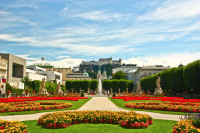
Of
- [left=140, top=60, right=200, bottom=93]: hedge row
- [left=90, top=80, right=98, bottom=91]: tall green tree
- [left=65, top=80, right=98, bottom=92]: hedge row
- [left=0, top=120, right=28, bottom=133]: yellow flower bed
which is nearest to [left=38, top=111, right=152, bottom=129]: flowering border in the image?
[left=0, top=120, right=28, bottom=133]: yellow flower bed

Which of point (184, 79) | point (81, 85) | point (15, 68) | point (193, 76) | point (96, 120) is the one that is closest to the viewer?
point (96, 120)

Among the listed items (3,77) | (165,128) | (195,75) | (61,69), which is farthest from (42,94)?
(61,69)

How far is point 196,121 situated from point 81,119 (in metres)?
5.91

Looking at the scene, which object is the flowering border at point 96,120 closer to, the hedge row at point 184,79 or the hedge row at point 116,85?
the hedge row at point 184,79

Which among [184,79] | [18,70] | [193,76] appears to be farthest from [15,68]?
[193,76]

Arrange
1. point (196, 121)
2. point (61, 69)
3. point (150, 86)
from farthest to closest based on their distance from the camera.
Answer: point (61, 69) → point (150, 86) → point (196, 121)

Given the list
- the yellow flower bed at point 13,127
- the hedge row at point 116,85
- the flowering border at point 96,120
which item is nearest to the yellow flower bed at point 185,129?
the flowering border at point 96,120

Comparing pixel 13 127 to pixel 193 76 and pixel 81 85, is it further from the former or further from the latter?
pixel 81 85

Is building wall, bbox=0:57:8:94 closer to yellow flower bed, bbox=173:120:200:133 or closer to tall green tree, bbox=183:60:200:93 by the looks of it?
tall green tree, bbox=183:60:200:93

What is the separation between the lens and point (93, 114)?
44.9 feet

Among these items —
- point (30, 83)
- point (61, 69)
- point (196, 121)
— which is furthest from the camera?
point (61, 69)

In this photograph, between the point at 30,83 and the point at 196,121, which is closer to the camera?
the point at 196,121

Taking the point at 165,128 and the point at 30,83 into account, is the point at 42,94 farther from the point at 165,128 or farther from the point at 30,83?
the point at 165,128

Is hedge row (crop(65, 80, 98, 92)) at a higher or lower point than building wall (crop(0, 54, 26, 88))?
lower
